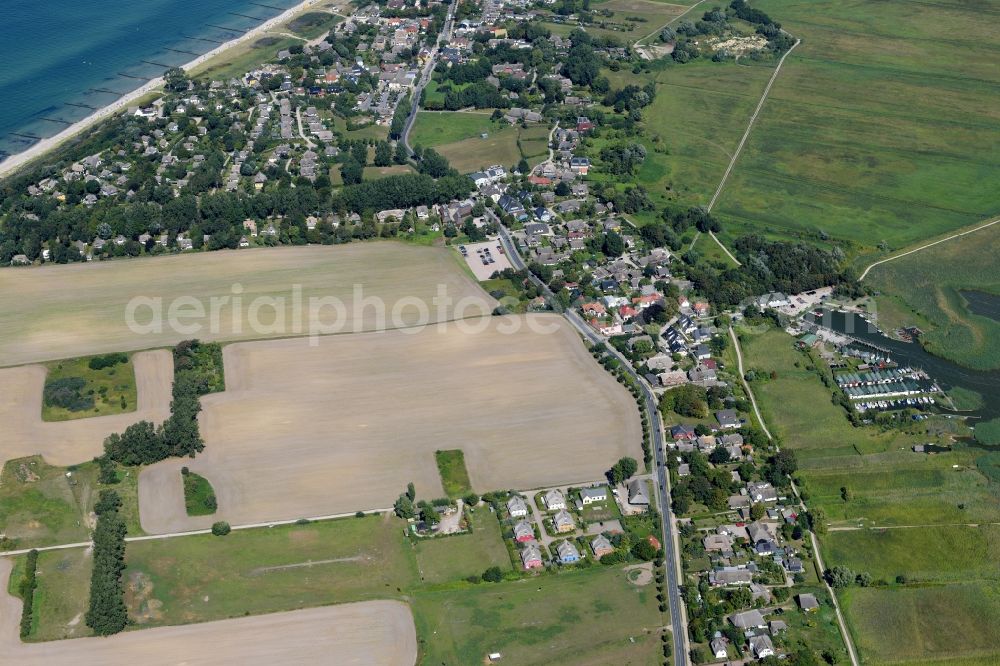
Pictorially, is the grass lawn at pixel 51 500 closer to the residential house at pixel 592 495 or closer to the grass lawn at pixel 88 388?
the grass lawn at pixel 88 388

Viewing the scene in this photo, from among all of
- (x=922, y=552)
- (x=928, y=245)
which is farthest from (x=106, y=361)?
(x=928, y=245)

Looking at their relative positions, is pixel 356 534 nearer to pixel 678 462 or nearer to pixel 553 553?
pixel 553 553

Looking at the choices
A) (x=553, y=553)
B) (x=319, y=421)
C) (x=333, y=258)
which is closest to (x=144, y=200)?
(x=333, y=258)

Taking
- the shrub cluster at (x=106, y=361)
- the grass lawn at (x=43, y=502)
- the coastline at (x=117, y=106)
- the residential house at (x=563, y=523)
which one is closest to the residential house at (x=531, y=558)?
the residential house at (x=563, y=523)

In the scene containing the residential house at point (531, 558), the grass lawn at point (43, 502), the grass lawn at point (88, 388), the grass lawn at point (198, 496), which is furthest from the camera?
the grass lawn at point (88, 388)

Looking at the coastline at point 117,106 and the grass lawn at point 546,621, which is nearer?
the grass lawn at point 546,621

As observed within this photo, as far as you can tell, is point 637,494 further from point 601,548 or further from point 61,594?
point 61,594

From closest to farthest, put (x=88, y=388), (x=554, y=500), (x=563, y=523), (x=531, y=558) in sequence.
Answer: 1. (x=531, y=558)
2. (x=563, y=523)
3. (x=554, y=500)
4. (x=88, y=388)
